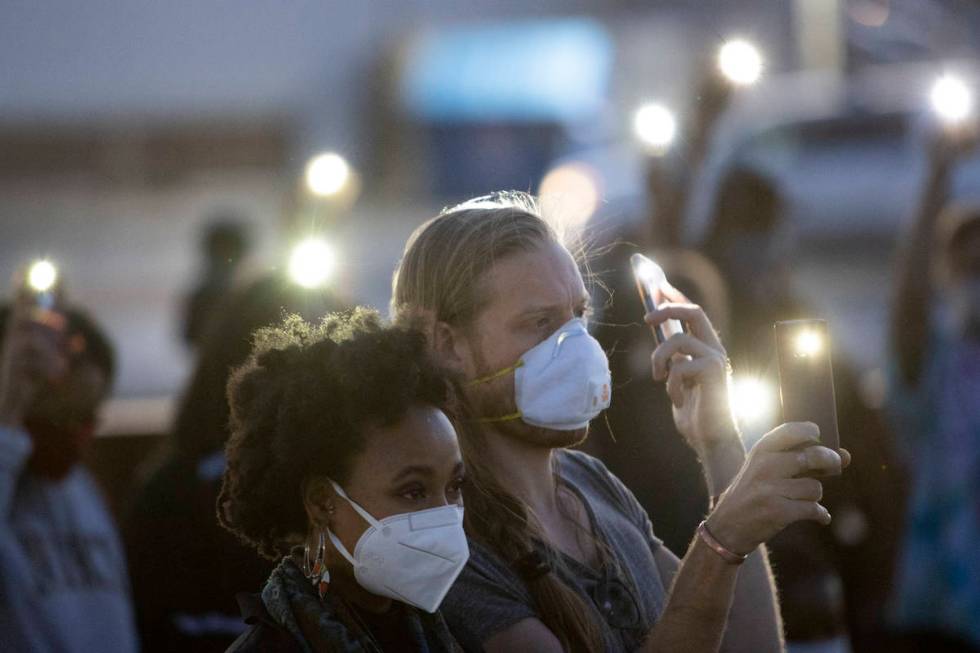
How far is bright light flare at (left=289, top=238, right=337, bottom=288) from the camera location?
3648 mm

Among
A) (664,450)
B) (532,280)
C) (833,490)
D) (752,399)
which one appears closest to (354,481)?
(532,280)

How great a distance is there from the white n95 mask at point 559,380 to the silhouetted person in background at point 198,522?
1106 mm

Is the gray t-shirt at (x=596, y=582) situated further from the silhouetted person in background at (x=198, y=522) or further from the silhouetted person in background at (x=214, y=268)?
the silhouetted person in background at (x=214, y=268)

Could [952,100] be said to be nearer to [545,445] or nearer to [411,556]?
[545,445]

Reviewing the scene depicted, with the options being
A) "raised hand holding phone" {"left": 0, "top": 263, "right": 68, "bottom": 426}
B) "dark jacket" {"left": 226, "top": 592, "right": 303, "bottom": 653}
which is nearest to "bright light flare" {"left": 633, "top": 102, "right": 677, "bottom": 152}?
"raised hand holding phone" {"left": 0, "top": 263, "right": 68, "bottom": 426}

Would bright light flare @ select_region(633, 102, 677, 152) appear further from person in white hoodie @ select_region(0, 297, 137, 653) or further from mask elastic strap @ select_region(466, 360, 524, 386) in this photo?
person in white hoodie @ select_region(0, 297, 137, 653)

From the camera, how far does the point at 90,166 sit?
72.0ft

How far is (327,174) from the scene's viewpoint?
4164 millimetres

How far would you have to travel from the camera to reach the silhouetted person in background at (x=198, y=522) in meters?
3.73

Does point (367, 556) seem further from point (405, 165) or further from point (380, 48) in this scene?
point (380, 48)

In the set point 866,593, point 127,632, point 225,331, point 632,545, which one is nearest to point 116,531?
point 127,632

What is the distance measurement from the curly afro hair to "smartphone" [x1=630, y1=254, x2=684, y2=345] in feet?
1.59

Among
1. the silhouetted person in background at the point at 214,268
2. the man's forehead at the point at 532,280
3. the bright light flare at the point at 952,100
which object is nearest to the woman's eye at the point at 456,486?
the man's forehead at the point at 532,280

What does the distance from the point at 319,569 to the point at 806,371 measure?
0.82m
